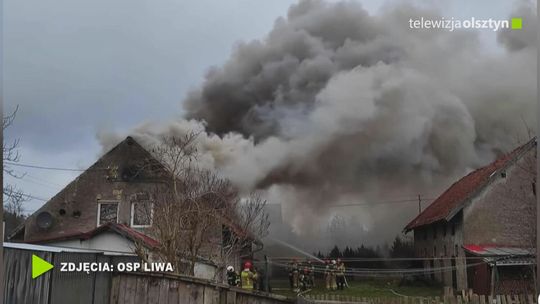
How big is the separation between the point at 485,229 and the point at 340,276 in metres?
1.30

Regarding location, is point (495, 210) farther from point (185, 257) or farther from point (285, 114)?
point (185, 257)

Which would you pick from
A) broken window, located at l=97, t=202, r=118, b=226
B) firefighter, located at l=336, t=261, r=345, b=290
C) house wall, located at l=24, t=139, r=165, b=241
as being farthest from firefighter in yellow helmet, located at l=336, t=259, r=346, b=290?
broken window, located at l=97, t=202, r=118, b=226

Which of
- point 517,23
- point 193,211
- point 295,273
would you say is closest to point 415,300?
point 295,273


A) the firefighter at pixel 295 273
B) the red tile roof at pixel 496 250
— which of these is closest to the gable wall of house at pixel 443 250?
the red tile roof at pixel 496 250

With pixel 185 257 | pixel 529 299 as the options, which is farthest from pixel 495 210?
pixel 185 257

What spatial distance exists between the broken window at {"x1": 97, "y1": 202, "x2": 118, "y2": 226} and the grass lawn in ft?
4.98

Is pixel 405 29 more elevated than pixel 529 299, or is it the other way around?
pixel 405 29

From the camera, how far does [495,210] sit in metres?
4.44

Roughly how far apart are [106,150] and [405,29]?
2.54 metres

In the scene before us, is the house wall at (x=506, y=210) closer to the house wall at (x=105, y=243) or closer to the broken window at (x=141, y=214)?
the broken window at (x=141, y=214)

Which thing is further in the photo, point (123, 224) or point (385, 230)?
point (385, 230)

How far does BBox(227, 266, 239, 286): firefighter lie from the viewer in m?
4.71

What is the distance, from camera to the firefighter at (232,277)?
15.5 feet

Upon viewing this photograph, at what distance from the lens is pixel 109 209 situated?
4590 mm
